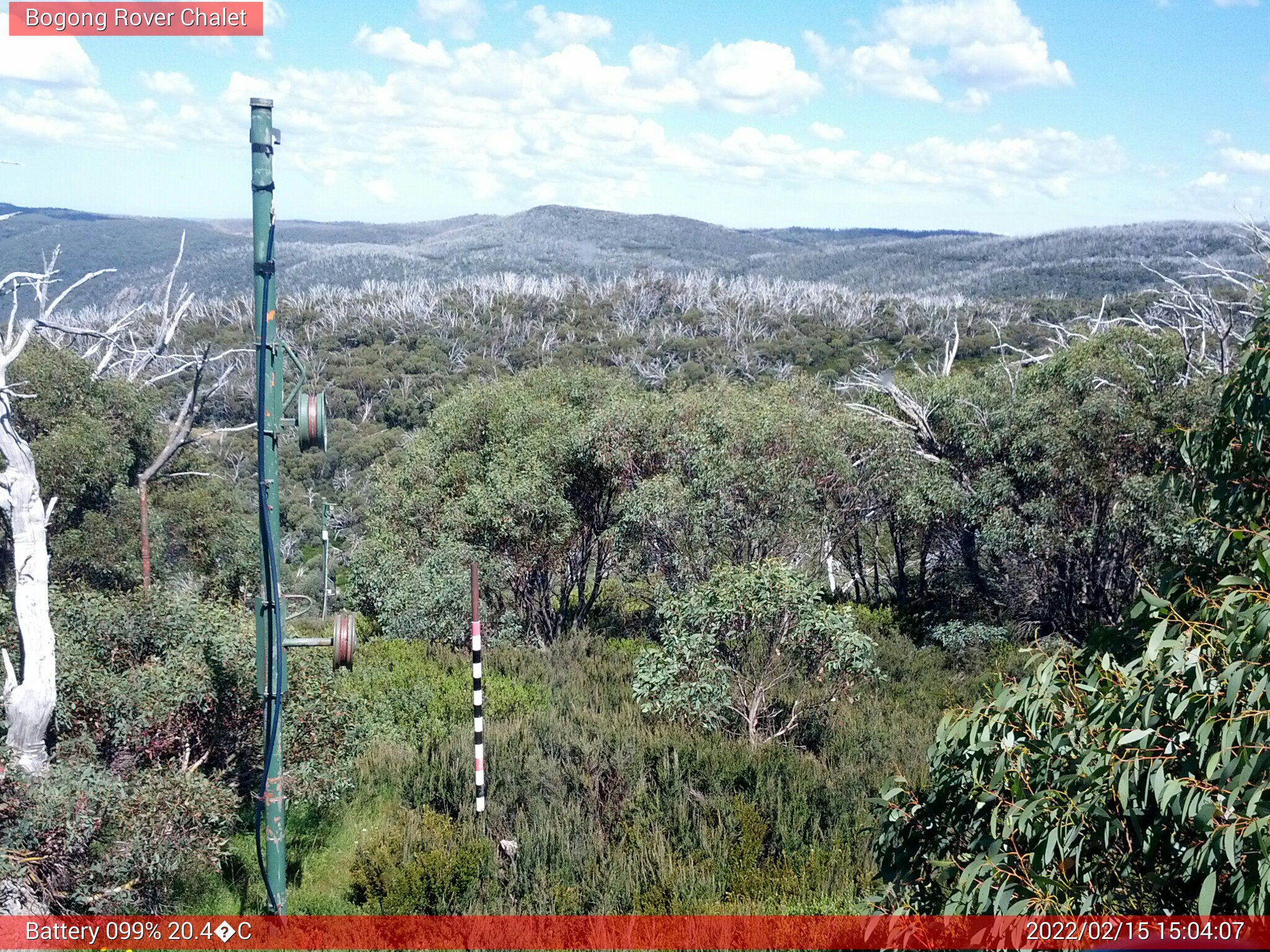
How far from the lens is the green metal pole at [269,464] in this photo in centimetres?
509

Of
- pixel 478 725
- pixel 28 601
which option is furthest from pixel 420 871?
pixel 28 601

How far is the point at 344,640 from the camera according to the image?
5266mm

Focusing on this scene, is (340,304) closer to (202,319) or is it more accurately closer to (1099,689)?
(202,319)

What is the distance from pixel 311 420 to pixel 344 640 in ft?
3.74

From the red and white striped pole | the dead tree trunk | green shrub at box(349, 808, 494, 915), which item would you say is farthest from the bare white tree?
the red and white striped pole

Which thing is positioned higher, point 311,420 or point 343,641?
point 311,420

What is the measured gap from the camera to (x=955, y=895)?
3254mm

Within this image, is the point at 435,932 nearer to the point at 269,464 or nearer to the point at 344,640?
the point at 344,640

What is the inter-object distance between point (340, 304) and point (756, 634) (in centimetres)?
6846

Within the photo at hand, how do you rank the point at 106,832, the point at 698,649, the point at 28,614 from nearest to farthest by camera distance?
the point at 106,832 < the point at 28,614 < the point at 698,649

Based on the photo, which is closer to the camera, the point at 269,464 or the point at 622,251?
the point at 269,464

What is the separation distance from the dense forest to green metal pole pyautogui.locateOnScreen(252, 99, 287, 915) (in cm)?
102

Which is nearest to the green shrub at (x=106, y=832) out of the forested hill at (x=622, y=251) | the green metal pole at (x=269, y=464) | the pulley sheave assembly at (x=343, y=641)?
the green metal pole at (x=269, y=464)

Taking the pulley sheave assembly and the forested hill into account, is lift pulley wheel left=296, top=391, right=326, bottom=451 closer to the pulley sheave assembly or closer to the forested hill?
the pulley sheave assembly
